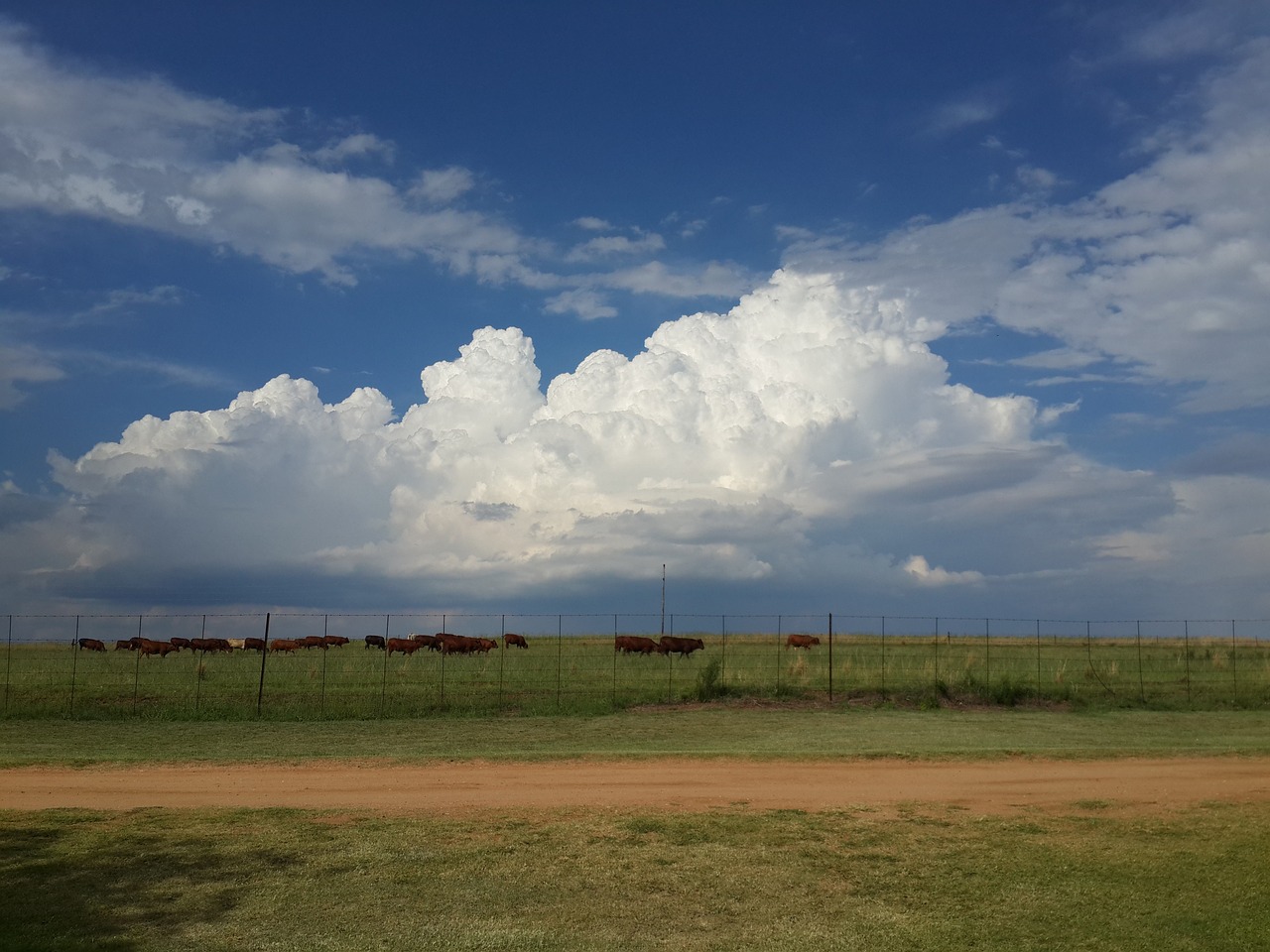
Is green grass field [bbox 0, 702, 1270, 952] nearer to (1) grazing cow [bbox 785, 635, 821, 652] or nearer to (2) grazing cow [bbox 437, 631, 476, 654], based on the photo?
(2) grazing cow [bbox 437, 631, 476, 654]

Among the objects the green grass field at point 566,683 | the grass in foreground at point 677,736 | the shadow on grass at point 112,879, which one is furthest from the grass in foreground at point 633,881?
the green grass field at point 566,683

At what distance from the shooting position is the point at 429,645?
6284cm

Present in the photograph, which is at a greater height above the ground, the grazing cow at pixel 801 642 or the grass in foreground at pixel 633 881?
the grazing cow at pixel 801 642

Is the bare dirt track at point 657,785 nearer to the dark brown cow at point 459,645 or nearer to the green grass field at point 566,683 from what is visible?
the green grass field at point 566,683

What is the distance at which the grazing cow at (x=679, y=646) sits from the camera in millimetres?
56312

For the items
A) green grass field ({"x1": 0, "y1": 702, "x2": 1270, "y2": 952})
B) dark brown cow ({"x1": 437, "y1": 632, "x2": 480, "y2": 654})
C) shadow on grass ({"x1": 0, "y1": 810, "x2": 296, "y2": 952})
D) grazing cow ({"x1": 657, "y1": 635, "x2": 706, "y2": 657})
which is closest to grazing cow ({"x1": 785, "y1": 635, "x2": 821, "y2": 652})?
grazing cow ({"x1": 657, "y1": 635, "x2": 706, "y2": 657})

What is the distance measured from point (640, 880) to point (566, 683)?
2852 centimetres

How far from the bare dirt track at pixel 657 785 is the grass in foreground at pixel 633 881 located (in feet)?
3.54

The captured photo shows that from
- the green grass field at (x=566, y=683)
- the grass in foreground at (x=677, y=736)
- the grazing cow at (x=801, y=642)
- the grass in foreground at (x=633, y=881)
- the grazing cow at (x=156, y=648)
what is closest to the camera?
the grass in foreground at (x=633, y=881)

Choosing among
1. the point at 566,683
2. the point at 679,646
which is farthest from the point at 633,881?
the point at 679,646

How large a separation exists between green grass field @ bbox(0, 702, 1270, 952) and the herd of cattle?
35.8 meters

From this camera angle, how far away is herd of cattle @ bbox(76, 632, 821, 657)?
185 ft

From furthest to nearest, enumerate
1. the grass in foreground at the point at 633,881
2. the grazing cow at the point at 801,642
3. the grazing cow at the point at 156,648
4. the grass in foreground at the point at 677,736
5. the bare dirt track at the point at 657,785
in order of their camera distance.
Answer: the grazing cow at the point at 801,642
the grazing cow at the point at 156,648
the grass in foreground at the point at 677,736
the bare dirt track at the point at 657,785
the grass in foreground at the point at 633,881

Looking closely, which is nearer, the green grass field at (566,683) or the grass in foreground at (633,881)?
the grass in foreground at (633,881)
